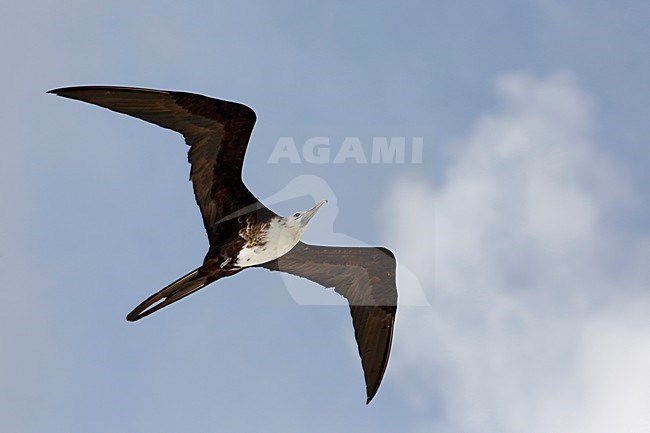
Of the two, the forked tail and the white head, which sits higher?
the white head

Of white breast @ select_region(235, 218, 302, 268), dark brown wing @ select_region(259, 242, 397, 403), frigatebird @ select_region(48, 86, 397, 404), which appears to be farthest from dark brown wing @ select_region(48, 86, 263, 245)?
dark brown wing @ select_region(259, 242, 397, 403)

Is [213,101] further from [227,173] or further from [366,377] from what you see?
[366,377]

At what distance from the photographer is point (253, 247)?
36.1 feet

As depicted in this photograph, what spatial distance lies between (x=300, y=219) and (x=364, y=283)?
136 centimetres

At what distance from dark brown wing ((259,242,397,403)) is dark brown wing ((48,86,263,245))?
1.01 meters

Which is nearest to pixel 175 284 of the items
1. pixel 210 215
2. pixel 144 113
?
pixel 210 215

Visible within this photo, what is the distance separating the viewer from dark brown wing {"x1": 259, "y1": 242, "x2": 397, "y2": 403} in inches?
458

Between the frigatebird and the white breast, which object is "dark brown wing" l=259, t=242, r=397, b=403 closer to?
the frigatebird

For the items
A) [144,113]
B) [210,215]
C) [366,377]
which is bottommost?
[366,377]

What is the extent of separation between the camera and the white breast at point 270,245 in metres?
11.0

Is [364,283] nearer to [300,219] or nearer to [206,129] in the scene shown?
[300,219]

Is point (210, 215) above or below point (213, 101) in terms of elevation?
below

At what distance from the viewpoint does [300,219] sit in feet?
36.4

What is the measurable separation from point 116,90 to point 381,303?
4032 millimetres
